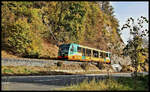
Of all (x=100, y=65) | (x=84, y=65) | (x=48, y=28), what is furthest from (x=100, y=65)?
(x=48, y=28)

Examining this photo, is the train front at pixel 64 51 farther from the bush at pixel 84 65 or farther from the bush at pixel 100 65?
the bush at pixel 100 65

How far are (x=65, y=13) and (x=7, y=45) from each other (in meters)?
21.3

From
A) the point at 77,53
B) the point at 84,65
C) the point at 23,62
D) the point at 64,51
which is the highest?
the point at 64,51

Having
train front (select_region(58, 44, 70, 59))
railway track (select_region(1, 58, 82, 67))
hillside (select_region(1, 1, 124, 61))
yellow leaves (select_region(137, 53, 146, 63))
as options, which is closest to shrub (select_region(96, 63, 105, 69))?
hillside (select_region(1, 1, 124, 61))

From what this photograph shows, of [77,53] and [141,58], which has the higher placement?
[141,58]

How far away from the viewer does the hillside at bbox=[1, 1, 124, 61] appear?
34.2 meters

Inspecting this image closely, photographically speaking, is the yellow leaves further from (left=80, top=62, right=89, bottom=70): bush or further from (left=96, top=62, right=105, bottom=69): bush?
(left=96, top=62, right=105, bottom=69): bush

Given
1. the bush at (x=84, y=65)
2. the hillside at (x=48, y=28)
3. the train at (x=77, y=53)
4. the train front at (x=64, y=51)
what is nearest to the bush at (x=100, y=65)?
the train at (x=77, y=53)

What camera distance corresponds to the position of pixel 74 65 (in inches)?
1315

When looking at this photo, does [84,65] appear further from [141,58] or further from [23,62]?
[141,58]

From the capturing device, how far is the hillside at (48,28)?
3425 centimetres

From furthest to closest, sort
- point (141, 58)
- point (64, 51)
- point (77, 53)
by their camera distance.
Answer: point (77, 53) < point (64, 51) < point (141, 58)

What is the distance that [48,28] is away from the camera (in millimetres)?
48906

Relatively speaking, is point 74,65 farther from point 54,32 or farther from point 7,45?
point 54,32
